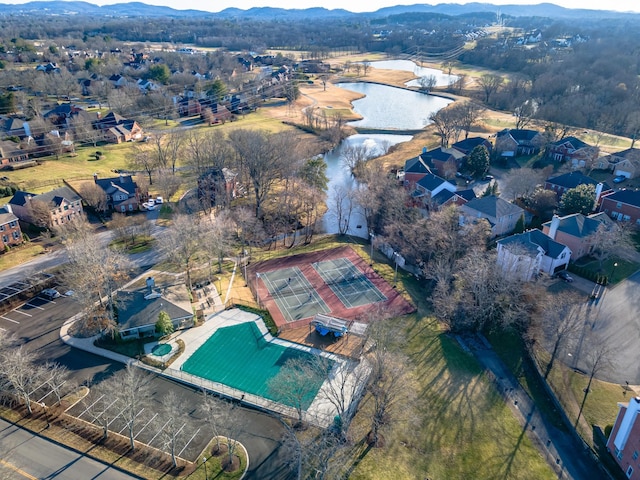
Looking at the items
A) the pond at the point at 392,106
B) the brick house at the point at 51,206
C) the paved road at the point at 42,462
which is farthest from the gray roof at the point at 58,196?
the pond at the point at 392,106

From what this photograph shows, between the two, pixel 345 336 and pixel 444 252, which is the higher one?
pixel 444 252

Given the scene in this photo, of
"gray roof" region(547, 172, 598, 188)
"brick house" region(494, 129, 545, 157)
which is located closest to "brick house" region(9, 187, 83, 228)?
"gray roof" region(547, 172, 598, 188)

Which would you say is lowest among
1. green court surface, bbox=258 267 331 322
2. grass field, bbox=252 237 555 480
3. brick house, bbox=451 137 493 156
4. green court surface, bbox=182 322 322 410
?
green court surface, bbox=258 267 331 322

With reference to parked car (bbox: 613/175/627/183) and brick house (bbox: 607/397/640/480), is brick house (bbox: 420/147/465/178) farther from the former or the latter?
brick house (bbox: 607/397/640/480)

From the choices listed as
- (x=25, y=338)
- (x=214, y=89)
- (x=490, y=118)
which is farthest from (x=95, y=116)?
(x=490, y=118)

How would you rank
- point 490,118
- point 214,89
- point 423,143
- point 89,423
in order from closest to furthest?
point 89,423 → point 423,143 → point 490,118 → point 214,89

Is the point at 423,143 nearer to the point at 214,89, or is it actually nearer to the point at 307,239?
the point at 307,239

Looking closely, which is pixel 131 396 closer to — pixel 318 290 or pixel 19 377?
pixel 19 377

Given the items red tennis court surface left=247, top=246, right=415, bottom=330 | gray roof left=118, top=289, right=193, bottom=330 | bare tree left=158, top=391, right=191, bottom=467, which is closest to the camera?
bare tree left=158, top=391, right=191, bottom=467
